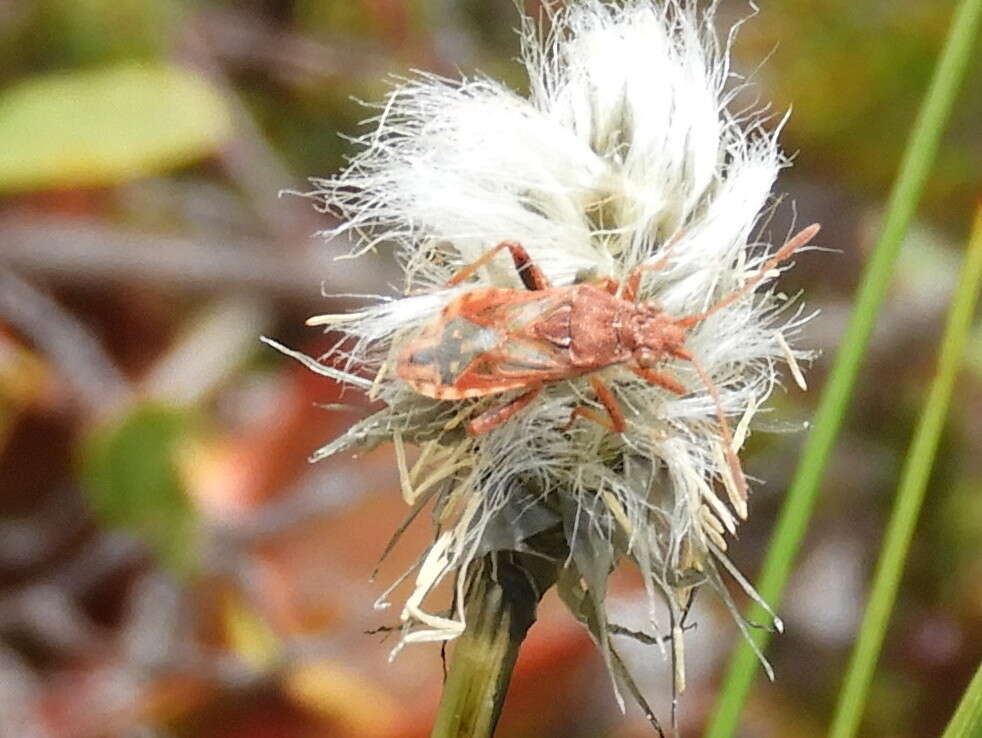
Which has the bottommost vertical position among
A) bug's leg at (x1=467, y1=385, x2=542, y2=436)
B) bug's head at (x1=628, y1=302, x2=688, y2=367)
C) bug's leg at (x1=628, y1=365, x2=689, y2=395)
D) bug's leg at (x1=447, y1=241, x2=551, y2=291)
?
bug's leg at (x1=467, y1=385, x2=542, y2=436)

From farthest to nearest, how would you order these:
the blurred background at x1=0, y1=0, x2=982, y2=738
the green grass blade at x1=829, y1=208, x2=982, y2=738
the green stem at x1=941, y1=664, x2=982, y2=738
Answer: the blurred background at x1=0, y1=0, x2=982, y2=738 < the green grass blade at x1=829, y1=208, x2=982, y2=738 < the green stem at x1=941, y1=664, x2=982, y2=738

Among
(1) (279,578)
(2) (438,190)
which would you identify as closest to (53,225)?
(1) (279,578)

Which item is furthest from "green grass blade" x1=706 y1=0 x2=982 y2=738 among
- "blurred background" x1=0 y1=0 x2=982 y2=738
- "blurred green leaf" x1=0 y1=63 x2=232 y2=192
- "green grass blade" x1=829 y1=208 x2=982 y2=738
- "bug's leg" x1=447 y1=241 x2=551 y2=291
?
"blurred green leaf" x1=0 y1=63 x2=232 y2=192

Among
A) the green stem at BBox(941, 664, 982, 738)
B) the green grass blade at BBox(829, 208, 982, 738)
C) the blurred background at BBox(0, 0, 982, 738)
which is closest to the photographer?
the green stem at BBox(941, 664, 982, 738)

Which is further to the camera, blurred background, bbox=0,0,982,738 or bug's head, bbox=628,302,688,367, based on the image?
blurred background, bbox=0,0,982,738

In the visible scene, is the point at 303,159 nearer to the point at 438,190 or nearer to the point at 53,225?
the point at 53,225

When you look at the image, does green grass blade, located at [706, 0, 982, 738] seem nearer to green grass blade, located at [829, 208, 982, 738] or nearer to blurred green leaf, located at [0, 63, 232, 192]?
green grass blade, located at [829, 208, 982, 738]
